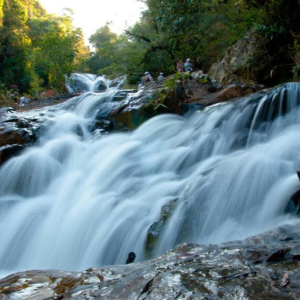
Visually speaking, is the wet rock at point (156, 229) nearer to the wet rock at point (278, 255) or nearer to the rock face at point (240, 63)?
Answer: the wet rock at point (278, 255)

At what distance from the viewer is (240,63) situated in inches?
478

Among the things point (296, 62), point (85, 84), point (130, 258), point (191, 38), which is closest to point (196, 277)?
point (130, 258)

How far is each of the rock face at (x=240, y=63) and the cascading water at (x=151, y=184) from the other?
4189 mm

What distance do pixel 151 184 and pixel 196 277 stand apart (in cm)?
371

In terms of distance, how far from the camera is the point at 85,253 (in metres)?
4.78

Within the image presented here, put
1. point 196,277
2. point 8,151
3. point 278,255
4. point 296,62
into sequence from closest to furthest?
point 196,277
point 278,255
point 8,151
point 296,62

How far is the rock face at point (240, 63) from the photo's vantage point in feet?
38.9

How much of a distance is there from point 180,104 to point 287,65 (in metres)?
4.82

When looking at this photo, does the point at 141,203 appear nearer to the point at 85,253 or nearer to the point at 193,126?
the point at 85,253

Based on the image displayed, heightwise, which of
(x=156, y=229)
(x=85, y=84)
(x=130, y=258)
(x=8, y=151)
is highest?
(x=85, y=84)

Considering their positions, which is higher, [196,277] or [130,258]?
[196,277]

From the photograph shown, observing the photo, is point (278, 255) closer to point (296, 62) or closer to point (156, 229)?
point (156, 229)

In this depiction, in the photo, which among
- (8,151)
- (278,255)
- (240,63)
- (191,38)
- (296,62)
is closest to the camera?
(278,255)

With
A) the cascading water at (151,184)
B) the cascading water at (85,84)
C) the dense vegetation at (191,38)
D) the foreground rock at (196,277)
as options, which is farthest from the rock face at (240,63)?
the cascading water at (85,84)
